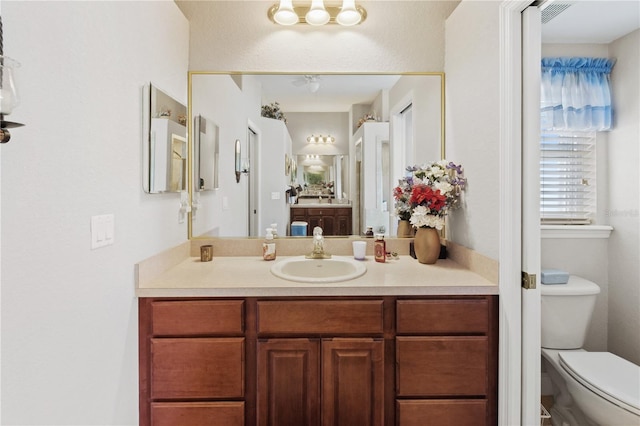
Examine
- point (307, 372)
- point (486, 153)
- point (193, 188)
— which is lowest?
point (307, 372)

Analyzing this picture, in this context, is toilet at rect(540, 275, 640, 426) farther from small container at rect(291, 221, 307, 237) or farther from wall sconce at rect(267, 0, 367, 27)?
wall sconce at rect(267, 0, 367, 27)

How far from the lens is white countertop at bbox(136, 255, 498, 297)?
145cm

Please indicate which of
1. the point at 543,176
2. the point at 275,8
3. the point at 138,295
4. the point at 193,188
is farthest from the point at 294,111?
the point at 543,176

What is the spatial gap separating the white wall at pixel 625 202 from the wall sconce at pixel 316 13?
157cm

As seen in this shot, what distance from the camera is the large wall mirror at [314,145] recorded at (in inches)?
83.1

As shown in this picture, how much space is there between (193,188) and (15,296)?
1.27 meters

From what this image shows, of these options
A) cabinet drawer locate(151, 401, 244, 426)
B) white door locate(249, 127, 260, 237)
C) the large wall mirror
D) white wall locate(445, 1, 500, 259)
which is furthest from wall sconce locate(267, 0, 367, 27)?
cabinet drawer locate(151, 401, 244, 426)

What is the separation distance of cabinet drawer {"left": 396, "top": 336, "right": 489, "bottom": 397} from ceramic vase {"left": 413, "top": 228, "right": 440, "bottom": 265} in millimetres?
484

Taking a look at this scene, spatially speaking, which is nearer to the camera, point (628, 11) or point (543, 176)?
point (628, 11)

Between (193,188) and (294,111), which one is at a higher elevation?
(294,111)

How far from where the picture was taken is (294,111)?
215cm

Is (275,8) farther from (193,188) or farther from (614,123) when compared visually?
(614,123)

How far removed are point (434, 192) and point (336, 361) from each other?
975 millimetres

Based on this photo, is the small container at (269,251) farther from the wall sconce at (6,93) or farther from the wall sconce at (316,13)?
the wall sconce at (6,93)
